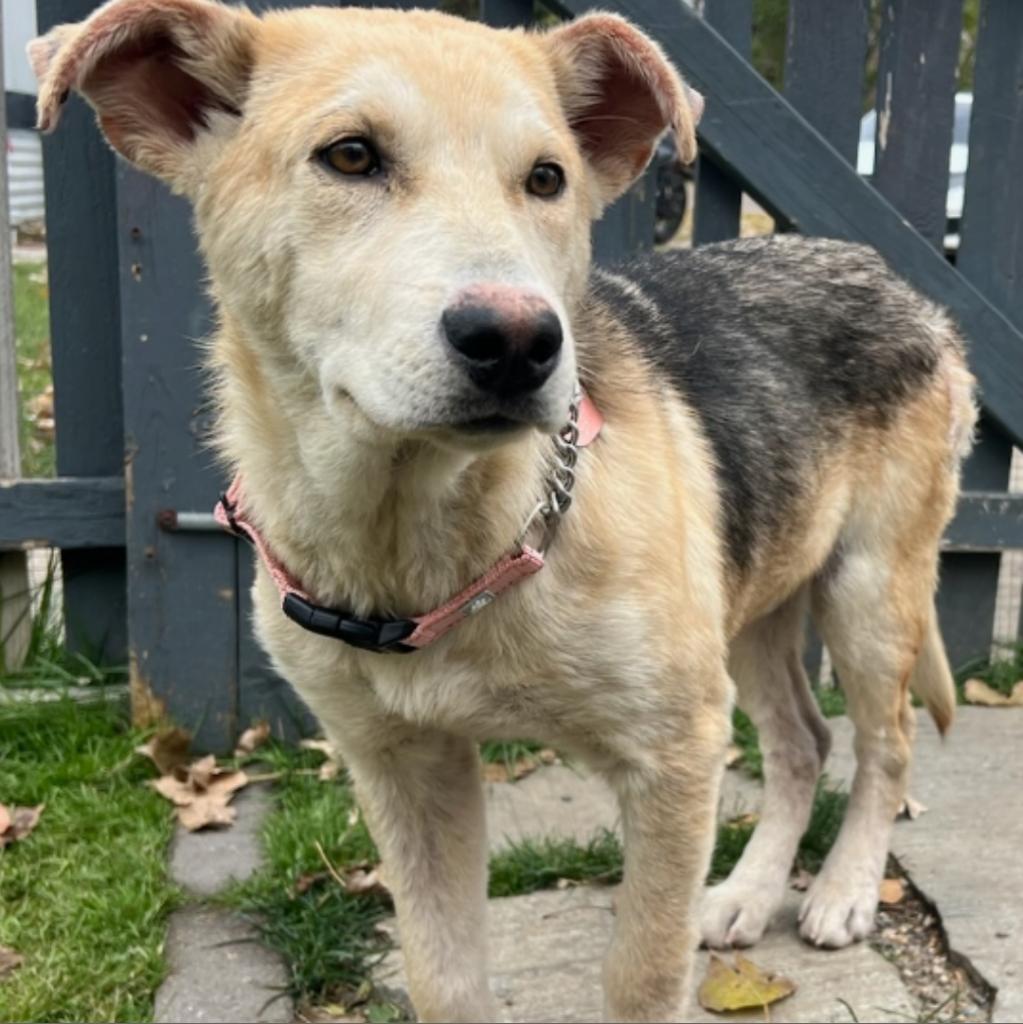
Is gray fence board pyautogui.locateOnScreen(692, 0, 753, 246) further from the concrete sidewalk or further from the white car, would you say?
the concrete sidewalk

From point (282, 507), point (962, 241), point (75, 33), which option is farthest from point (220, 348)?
point (962, 241)

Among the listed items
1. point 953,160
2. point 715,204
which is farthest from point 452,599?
point 953,160

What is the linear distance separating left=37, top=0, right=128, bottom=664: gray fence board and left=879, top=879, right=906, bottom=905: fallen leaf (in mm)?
2509

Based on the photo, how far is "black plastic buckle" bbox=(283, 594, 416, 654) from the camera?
246cm

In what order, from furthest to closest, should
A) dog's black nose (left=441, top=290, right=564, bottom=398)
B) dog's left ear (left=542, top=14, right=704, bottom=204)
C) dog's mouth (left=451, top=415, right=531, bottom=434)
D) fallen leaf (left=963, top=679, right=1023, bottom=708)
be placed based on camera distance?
fallen leaf (left=963, top=679, right=1023, bottom=708), dog's left ear (left=542, top=14, right=704, bottom=204), dog's mouth (left=451, top=415, right=531, bottom=434), dog's black nose (left=441, top=290, right=564, bottom=398)

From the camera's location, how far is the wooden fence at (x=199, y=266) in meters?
4.10

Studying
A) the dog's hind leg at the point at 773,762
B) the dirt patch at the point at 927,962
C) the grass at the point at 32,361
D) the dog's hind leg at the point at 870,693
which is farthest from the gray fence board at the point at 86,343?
the dirt patch at the point at 927,962

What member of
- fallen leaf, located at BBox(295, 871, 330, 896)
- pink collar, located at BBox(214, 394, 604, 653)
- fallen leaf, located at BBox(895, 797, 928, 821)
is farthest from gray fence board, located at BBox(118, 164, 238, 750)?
fallen leaf, located at BBox(895, 797, 928, 821)

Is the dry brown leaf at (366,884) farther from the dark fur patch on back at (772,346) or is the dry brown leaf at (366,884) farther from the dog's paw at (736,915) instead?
the dark fur patch on back at (772,346)

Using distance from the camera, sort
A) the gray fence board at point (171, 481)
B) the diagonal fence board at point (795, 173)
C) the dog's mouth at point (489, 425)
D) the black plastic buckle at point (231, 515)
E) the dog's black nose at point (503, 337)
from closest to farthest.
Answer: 1. the dog's black nose at point (503, 337)
2. the dog's mouth at point (489, 425)
3. the black plastic buckle at point (231, 515)
4. the gray fence board at point (171, 481)
5. the diagonal fence board at point (795, 173)

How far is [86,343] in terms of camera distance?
434cm

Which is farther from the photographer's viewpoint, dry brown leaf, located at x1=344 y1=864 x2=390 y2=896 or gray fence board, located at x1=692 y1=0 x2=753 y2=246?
gray fence board, located at x1=692 y1=0 x2=753 y2=246

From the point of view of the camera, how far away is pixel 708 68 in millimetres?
4152

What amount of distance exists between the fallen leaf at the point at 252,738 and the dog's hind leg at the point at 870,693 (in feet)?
5.86
